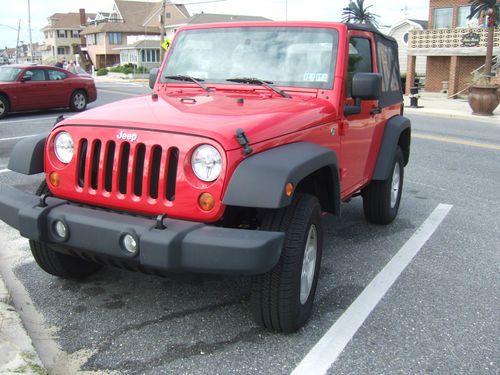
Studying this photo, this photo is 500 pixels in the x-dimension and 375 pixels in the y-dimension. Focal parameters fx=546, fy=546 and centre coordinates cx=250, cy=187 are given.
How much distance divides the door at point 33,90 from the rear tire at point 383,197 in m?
12.2

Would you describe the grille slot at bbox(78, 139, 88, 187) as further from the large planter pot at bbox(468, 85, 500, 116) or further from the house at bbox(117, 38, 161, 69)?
the house at bbox(117, 38, 161, 69)

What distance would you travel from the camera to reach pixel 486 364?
306 cm

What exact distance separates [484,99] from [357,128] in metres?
16.0

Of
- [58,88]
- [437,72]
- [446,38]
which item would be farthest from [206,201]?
[437,72]

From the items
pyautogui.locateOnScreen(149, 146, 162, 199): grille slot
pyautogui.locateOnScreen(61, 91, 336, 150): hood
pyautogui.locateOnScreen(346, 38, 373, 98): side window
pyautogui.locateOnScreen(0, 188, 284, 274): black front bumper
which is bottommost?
pyautogui.locateOnScreen(0, 188, 284, 274): black front bumper

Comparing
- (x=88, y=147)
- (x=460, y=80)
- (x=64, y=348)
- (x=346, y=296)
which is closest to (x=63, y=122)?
(x=88, y=147)

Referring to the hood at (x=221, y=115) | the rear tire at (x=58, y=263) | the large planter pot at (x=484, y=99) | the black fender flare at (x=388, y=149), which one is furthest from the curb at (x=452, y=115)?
the rear tire at (x=58, y=263)

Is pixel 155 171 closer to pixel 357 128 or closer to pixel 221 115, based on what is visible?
pixel 221 115

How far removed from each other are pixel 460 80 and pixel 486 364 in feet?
93.0

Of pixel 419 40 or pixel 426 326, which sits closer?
pixel 426 326

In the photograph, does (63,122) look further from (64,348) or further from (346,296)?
(346,296)

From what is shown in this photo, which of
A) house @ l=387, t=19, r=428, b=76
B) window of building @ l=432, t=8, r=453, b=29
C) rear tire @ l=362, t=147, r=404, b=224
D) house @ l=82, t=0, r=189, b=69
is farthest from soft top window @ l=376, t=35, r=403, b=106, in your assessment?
house @ l=82, t=0, r=189, b=69

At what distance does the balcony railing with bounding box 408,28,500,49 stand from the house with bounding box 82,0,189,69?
4768cm

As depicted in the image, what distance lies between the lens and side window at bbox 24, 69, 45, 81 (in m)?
15.2
